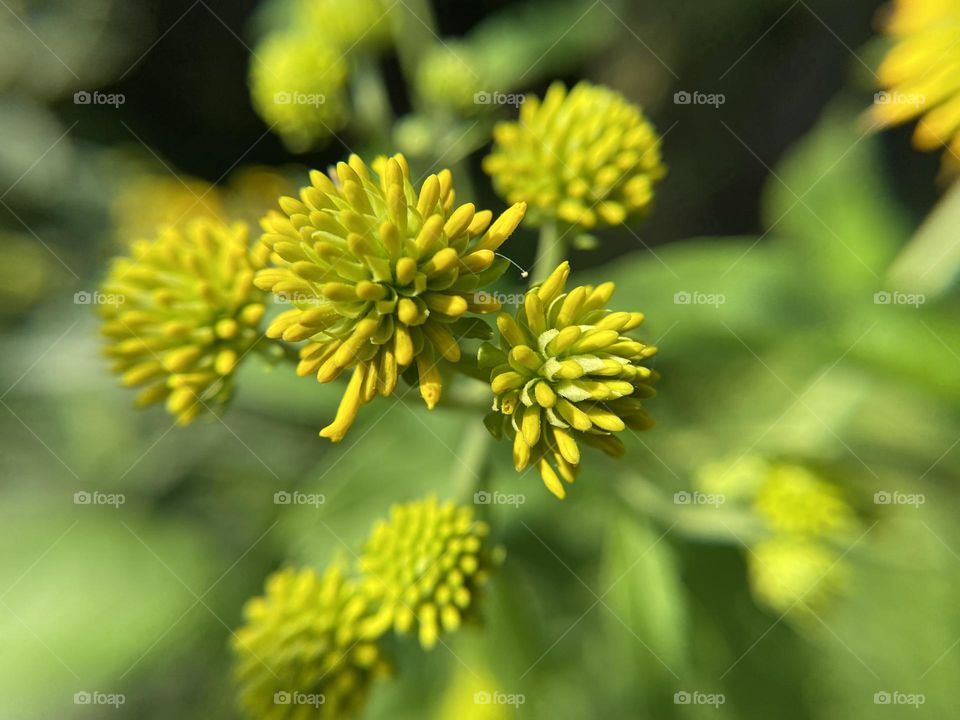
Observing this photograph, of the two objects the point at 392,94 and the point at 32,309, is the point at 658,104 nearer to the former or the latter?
the point at 392,94

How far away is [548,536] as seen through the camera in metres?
1.29

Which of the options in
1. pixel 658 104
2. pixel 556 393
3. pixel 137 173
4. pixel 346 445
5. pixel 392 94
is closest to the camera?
pixel 556 393

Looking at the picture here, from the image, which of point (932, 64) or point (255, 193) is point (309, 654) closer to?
point (932, 64)

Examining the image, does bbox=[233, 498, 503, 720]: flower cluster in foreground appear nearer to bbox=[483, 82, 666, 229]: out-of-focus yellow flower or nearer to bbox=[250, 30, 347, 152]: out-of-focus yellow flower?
bbox=[483, 82, 666, 229]: out-of-focus yellow flower

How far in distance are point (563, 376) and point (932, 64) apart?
73 centimetres

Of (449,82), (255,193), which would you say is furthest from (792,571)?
(255,193)

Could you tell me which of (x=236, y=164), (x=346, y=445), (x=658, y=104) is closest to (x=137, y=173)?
(x=236, y=164)

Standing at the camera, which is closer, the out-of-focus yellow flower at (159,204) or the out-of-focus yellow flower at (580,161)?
the out-of-focus yellow flower at (580,161)

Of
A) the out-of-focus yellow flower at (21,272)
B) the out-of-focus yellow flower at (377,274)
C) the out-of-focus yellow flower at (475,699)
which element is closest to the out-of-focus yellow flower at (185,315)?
the out-of-focus yellow flower at (377,274)

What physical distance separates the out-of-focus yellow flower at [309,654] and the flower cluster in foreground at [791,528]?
623 millimetres

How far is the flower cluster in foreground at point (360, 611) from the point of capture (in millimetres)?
793

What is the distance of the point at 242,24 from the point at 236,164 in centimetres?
37

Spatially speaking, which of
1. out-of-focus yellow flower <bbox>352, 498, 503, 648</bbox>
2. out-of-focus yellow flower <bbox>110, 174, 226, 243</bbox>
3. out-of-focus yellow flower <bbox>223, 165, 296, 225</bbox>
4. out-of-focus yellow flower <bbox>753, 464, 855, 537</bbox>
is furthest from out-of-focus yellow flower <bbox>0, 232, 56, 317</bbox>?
out-of-focus yellow flower <bbox>753, 464, 855, 537</bbox>

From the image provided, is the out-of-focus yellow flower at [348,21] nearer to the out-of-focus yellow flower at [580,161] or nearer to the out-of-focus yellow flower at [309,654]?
the out-of-focus yellow flower at [580,161]
